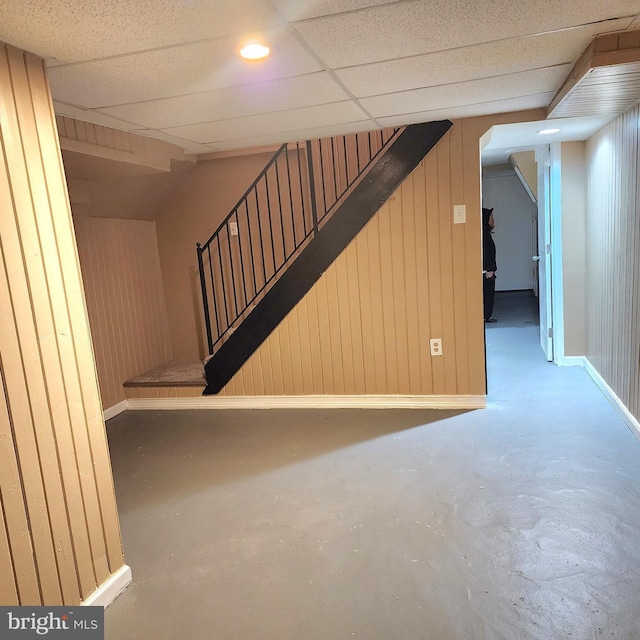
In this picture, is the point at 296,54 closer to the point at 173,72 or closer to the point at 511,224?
the point at 173,72

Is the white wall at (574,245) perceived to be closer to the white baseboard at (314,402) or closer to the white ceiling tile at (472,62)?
the white baseboard at (314,402)

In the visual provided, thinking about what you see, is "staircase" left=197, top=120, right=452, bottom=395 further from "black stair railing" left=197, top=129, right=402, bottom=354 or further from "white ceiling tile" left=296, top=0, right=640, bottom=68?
"white ceiling tile" left=296, top=0, right=640, bottom=68

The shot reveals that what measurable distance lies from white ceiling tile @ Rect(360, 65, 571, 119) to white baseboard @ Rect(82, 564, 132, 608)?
260 centimetres

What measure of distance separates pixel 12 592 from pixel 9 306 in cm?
92

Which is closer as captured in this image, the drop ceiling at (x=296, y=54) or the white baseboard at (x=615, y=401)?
the drop ceiling at (x=296, y=54)

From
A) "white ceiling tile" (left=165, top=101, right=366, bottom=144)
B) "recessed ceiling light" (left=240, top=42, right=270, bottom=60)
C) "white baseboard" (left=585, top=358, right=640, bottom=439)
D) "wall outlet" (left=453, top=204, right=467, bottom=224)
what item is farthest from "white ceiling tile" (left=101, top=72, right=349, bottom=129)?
"white baseboard" (left=585, top=358, right=640, bottom=439)

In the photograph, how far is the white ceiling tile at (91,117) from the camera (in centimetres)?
241

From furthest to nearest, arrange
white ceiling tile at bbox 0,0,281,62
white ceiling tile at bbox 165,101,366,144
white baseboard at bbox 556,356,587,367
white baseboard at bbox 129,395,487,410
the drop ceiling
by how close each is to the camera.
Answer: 1. white baseboard at bbox 556,356,587,367
2. white baseboard at bbox 129,395,487,410
3. white ceiling tile at bbox 165,101,366,144
4. the drop ceiling
5. white ceiling tile at bbox 0,0,281,62

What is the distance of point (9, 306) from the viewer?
5.09ft

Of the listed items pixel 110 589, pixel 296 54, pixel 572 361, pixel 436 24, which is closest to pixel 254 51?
pixel 296 54

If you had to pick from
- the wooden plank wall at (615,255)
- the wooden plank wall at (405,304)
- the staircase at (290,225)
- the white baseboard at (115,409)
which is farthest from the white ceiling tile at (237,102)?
the white baseboard at (115,409)

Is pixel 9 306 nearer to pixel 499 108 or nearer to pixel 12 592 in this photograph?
pixel 12 592

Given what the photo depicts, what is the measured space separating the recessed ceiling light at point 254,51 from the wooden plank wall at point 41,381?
29.2 inches

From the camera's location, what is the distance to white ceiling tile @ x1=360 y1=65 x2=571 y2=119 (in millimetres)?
2457
